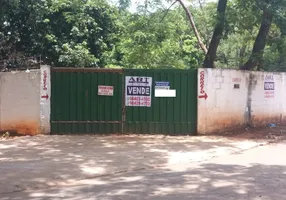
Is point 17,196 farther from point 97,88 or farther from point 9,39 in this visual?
point 9,39

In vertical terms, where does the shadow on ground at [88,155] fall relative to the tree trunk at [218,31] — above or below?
below

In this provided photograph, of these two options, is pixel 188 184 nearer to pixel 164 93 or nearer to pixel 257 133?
pixel 164 93

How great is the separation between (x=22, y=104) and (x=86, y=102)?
1.79m

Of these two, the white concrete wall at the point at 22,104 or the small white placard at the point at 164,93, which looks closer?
the white concrete wall at the point at 22,104

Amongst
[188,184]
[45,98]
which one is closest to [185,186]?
[188,184]

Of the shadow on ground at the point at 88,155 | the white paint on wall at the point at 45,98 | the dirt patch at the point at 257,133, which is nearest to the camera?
the shadow on ground at the point at 88,155

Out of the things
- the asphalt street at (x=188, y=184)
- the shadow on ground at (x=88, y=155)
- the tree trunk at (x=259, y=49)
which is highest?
the tree trunk at (x=259, y=49)

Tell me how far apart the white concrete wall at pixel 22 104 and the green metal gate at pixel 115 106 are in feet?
1.29

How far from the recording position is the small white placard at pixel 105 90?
11.6m

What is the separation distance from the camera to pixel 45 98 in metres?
11.3

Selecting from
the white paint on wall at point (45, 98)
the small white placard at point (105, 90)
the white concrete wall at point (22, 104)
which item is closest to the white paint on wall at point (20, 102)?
the white concrete wall at point (22, 104)

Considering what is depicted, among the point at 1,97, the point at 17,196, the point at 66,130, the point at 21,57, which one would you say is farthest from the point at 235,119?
the point at 21,57

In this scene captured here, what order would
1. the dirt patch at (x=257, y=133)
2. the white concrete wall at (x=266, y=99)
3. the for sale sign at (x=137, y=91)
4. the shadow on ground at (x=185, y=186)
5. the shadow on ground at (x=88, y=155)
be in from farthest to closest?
the white concrete wall at (x=266, y=99) → the dirt patch at (x=257, y=133) → the for sale sign at (x=137, y=91) → the shadow on ground at (x=88, y=155) → the shadow on ground at (x=185, y=186)

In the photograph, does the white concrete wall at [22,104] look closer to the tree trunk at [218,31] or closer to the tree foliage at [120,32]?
the tree foliage at [120,32]
